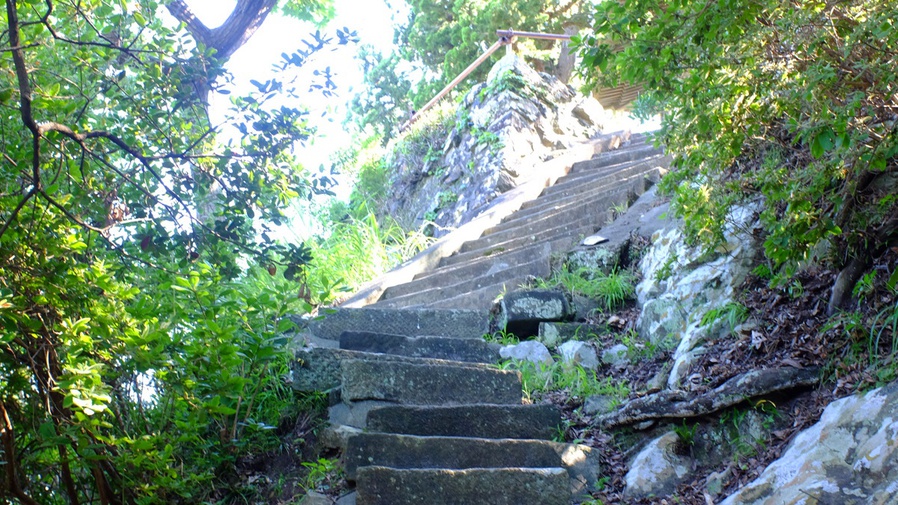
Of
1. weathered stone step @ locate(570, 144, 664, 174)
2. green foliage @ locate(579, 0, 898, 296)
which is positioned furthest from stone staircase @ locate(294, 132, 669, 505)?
weathered stone step @ locate(570, 144, 664, 174)

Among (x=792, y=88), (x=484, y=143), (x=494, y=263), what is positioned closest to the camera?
(x=792, y=88)

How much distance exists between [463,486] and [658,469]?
88 centimetres

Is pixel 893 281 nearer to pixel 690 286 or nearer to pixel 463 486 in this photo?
pixel 690 286

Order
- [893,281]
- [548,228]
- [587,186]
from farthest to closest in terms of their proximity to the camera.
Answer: [587,186] → [548,228] → [893,281]

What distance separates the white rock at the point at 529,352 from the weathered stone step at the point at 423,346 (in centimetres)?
8

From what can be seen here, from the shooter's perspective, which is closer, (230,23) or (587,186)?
(587,186)

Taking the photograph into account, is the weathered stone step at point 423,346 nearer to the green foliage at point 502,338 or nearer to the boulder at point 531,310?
the green foliage at point 502,338

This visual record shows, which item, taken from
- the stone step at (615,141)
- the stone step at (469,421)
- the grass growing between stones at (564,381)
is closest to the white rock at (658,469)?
the stone step at (469,421)

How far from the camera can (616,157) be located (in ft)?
31.3

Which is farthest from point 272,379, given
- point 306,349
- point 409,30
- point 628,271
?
point 409,30

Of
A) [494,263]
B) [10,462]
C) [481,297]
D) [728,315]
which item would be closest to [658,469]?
[728,315]

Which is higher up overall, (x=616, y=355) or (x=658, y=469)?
(x=616, y=355)

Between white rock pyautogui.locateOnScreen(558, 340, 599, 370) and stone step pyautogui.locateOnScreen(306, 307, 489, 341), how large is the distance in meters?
0.77

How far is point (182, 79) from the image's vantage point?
3.74 metres
